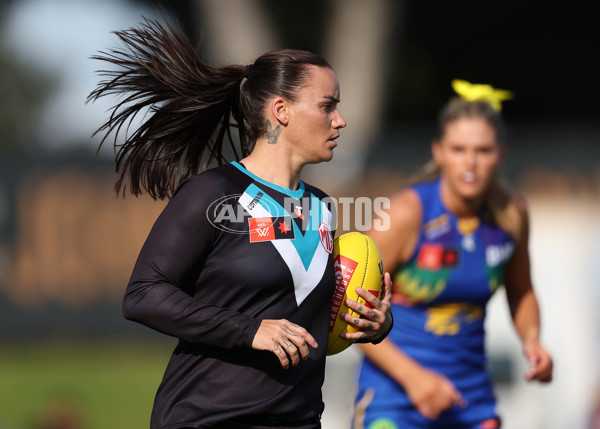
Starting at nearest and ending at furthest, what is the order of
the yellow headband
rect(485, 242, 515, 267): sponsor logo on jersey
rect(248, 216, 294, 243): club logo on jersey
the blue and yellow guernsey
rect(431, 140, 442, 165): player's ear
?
rect(248, 216, 294, 243): club logo on jersey, the blue and yellow guernsey, rect(485, 242, 515, 267): sponsor logo on jersey, rect(431, 140, 442, 165): player's ear, the yellow headband

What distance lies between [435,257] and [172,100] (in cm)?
217

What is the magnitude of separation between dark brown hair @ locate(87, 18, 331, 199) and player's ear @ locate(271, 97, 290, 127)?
0.10m

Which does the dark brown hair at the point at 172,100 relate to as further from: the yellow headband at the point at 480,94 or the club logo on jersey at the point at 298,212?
the yellow headband at the point at 480,94

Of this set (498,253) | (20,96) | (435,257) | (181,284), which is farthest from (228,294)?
(20,96)

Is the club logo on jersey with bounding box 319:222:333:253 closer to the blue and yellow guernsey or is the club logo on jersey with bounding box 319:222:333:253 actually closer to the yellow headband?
the blue and yellow guernsey

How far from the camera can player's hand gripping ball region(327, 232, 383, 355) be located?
158 inches

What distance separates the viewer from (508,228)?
19.1ft

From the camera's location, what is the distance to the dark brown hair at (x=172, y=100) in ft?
13.3

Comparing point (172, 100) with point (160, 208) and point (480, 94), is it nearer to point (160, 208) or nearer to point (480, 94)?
point (480, 94)

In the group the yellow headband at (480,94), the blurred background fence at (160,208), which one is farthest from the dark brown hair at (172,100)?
the blurred background fence at (160,208)

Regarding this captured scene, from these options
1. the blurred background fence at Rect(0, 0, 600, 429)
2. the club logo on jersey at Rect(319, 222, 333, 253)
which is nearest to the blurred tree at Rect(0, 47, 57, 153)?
the blurred background fence at Rect(0, 0, 600, 429)

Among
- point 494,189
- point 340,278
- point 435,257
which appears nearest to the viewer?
point 340,278

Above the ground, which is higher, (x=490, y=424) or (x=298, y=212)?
(x=298, y=212)

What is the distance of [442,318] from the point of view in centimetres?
563
